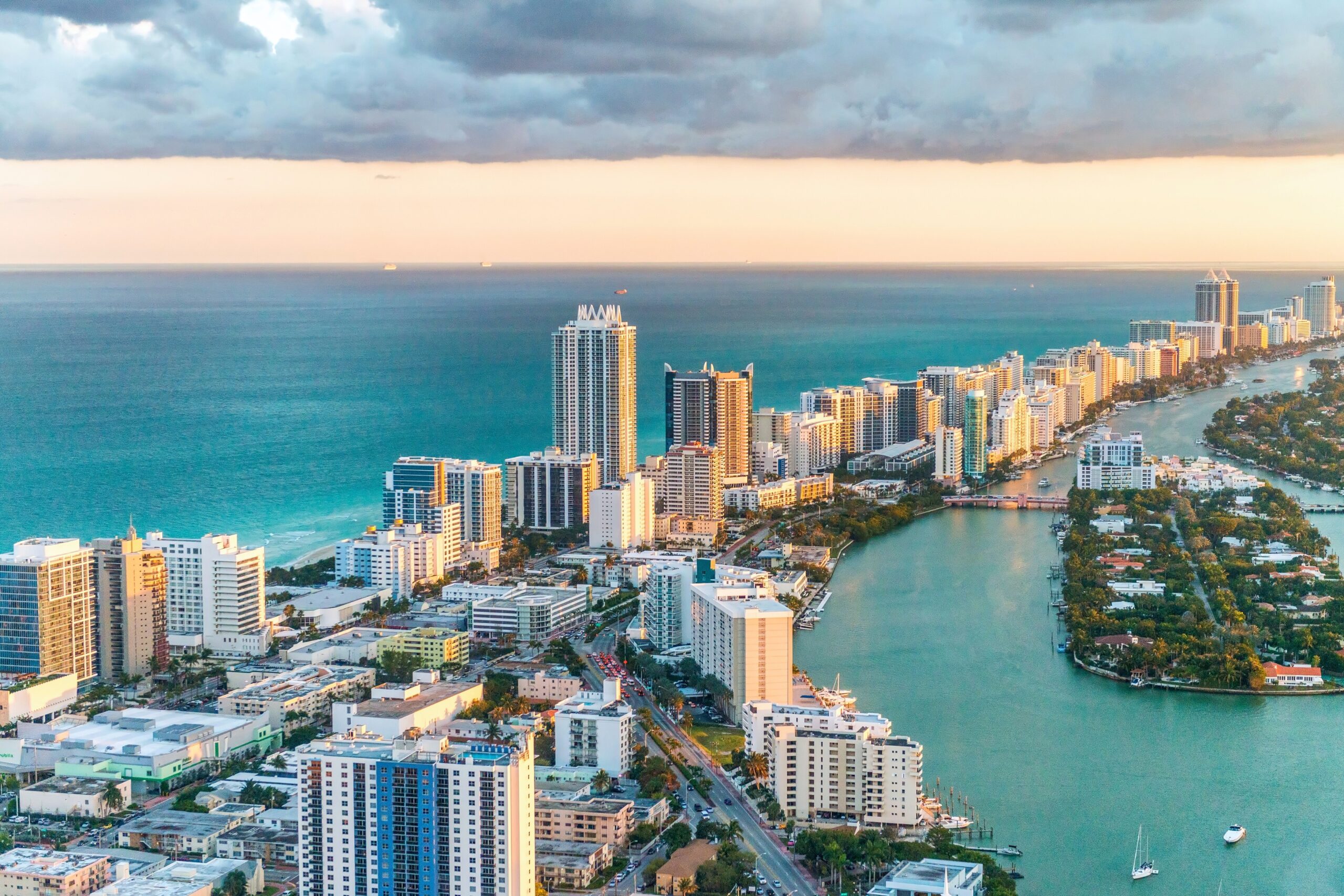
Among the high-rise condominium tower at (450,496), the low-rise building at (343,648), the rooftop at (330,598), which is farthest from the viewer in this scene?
the high-rise condominium tower at (450,496)

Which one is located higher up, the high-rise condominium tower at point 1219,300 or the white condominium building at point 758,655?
the high-rise condominium tower at point 1219,300

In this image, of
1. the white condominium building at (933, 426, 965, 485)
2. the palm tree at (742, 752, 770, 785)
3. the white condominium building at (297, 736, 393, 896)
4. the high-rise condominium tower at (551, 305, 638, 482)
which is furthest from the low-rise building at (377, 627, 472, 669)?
the white condominium building at (933, 426, 965, 485)

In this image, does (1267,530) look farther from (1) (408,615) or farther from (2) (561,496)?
(1) (408,615)

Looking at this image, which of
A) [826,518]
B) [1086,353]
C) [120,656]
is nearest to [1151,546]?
[826,518]

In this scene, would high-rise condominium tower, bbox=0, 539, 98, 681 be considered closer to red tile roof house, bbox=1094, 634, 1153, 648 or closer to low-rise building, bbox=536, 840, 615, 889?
low-rise building, bbox=536, 840, 615, 889

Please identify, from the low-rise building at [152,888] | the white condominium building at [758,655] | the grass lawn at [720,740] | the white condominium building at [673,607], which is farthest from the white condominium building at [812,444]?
the low-rise building at [152,888]

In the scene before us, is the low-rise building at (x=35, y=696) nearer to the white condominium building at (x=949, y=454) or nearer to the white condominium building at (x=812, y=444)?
the white condominium building at (x=812, y=444)

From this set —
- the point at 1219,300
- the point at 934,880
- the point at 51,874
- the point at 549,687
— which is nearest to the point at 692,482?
the point at 549,687
